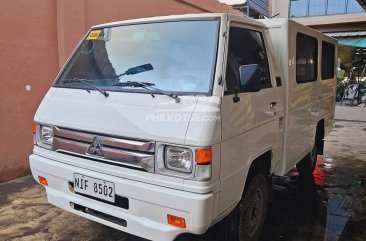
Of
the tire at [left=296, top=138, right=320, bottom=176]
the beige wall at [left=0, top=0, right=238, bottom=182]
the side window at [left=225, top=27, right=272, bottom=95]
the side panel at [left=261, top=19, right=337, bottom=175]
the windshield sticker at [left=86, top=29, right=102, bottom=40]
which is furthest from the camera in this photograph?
the tire at [left=296, top=138, right=320, bottom=176]

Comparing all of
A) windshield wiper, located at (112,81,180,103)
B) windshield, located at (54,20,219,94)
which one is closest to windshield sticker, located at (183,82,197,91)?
windshield, located at (54,20,219,94)

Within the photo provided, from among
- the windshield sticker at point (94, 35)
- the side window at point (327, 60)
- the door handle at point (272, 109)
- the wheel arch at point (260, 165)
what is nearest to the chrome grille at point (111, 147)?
the wheel arch at point (260, 165)

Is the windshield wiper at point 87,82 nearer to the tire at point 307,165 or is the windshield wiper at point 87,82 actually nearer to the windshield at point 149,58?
the windshield at point 149,58

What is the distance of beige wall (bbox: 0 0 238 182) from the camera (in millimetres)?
5266

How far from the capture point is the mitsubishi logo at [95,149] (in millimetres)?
2839

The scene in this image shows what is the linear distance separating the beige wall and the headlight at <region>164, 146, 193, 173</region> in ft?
12.0

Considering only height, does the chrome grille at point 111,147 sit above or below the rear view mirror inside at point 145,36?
below

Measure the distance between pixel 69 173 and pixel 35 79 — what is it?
10.5 ft

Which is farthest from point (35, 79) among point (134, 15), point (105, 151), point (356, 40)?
point (356, 40)

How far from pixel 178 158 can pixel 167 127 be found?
0.23 meters

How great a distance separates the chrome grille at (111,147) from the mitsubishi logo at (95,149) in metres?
0.01

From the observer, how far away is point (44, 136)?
3246 millimetres

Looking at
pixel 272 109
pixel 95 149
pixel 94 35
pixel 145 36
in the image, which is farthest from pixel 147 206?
pixel 94 35

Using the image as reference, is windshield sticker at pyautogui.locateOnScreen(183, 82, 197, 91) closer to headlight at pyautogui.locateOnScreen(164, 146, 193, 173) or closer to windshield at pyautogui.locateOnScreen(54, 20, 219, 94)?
windshield at pyautogui.locateOnScreen(54, 20, 219, 94)
